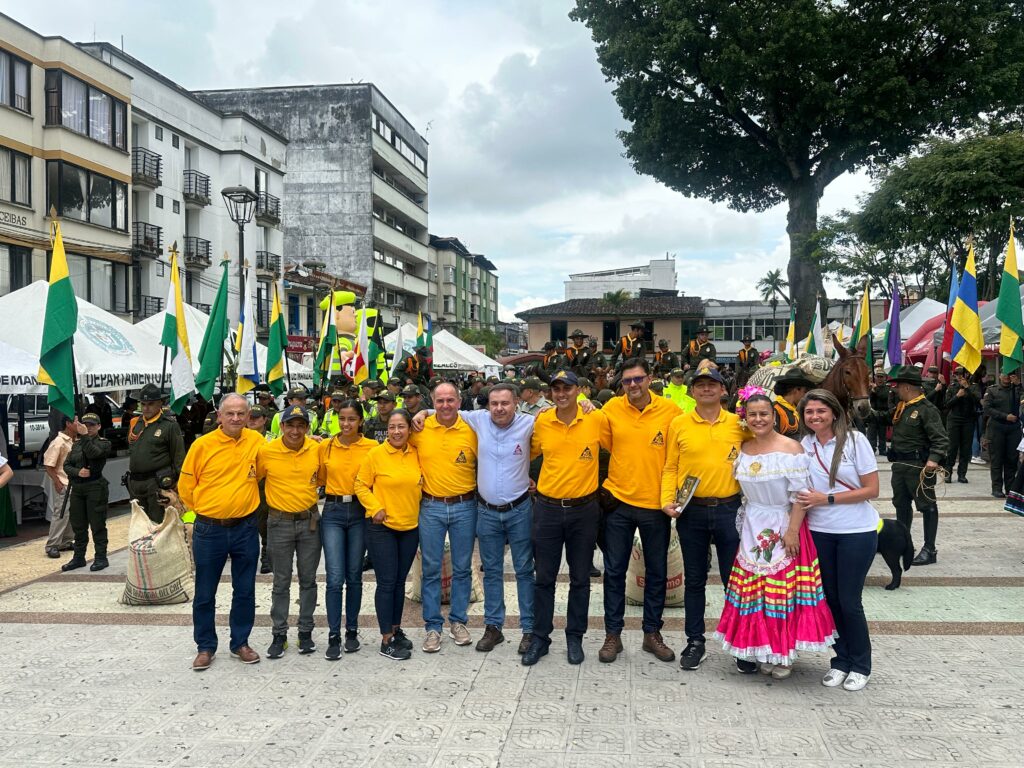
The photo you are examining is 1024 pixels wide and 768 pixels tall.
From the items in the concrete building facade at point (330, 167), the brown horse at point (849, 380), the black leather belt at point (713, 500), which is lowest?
the black leather belt at point (713, 500)

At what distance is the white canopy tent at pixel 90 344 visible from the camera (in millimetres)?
11234

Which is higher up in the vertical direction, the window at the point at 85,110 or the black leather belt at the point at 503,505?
the window at the point at 85,110

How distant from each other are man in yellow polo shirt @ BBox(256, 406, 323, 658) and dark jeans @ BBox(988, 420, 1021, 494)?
9835 mm

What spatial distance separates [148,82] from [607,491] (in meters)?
31.8

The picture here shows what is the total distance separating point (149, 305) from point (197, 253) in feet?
13.5

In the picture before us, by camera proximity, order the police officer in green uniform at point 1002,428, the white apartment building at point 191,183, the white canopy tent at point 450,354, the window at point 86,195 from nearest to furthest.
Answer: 1. the police officer in green uniform at point 1002,428
2. the white canopy tent at point 450,354
3. the window at point 86,195
4. the white apartment building at point 191,183

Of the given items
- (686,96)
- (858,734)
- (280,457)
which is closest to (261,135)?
(686,96)

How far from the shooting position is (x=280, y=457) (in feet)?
17.7

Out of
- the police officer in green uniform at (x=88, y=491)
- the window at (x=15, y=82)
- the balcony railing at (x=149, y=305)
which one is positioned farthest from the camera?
the balcony railing at (x=149, y=305)

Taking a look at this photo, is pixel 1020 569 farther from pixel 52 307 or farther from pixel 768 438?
pixel 52 307

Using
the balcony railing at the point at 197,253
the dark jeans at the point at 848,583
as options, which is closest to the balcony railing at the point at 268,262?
the balcony railing at the point at 197,253

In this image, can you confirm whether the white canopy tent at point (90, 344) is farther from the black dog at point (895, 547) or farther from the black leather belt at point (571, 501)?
the black dog at point (895, 547)

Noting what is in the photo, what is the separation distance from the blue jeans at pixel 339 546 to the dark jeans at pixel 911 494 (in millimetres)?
4897

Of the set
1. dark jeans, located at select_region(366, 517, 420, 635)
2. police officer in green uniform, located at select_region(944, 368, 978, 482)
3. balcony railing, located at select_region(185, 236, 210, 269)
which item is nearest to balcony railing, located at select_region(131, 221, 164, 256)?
balcony railing, located at select_region(185, 236, 210, 269)
